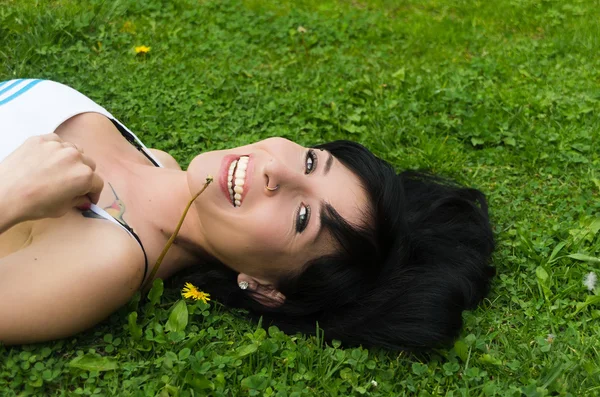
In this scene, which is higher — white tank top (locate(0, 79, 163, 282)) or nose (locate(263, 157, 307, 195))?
white tank top (locate(0, 79, 163, 282))

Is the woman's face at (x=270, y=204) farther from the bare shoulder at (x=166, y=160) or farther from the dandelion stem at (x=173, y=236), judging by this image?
the bare shoulder at (x=166, y=160)

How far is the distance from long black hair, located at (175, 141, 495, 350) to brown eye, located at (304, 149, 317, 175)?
0.21 metres

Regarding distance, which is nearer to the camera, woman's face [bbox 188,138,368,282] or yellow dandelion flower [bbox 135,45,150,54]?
woman's face [bbox 188,138,368,282]

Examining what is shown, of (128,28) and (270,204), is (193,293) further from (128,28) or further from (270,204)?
(128,28)

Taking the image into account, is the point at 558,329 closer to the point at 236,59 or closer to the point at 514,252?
the point at 514,252

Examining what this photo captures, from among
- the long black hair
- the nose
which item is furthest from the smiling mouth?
the long black hair

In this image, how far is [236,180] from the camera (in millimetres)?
3031

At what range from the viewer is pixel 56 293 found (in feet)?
8.87

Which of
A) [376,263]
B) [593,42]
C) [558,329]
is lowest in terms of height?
[558,329]

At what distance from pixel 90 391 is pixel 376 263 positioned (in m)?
1.42

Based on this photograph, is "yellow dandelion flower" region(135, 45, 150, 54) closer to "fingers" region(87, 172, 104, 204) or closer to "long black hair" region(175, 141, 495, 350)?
"long black hair" region(175, 141, 495, 350)

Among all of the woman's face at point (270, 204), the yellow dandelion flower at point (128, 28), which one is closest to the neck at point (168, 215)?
the woman's face at point (270, 204)

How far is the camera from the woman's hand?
8.55 ft

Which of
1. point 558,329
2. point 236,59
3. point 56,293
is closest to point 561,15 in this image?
point 236,59
